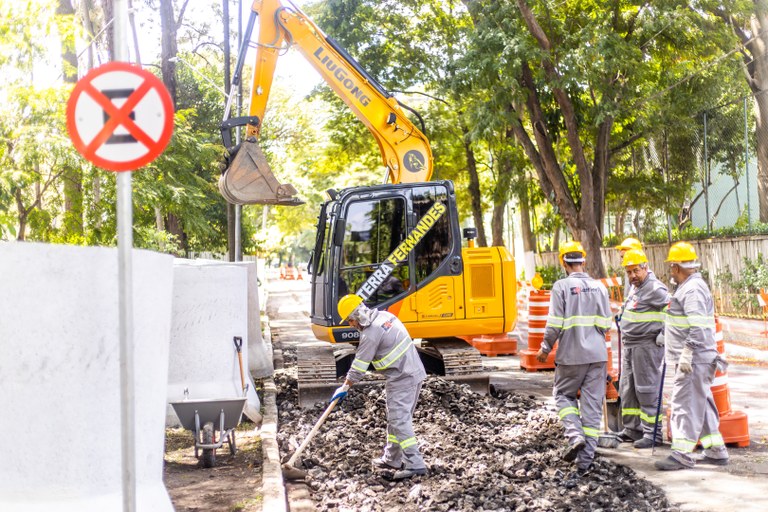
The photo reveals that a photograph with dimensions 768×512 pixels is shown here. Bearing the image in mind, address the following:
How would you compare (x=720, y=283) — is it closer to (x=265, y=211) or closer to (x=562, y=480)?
(x=562, y=480)

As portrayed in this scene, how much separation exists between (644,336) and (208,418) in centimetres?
410

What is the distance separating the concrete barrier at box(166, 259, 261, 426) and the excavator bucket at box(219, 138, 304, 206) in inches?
90.9

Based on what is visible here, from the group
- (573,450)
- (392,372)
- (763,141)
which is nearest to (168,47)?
(392,372)

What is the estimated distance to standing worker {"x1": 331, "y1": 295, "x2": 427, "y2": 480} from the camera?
7828 mm

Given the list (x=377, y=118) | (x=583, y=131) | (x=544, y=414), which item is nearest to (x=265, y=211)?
(x=583, y=131)

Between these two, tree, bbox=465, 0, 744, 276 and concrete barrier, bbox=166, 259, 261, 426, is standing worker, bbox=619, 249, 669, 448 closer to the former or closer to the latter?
concrete barrier, bbox=166, 259, 261, 426

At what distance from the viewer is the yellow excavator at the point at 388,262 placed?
1167 cm

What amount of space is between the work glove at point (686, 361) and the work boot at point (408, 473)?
238 centimetres

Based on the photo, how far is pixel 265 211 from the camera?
209 feet

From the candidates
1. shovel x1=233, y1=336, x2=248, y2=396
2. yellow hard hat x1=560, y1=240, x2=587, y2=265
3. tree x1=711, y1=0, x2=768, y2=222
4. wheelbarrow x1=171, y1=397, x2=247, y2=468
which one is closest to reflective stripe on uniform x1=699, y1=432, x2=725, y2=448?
yellow hard hat x1=560, y1=240, x2=587, y2=265

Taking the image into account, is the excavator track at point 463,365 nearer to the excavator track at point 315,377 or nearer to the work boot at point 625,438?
the excavator track at point 315,377

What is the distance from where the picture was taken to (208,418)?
7.95 meters

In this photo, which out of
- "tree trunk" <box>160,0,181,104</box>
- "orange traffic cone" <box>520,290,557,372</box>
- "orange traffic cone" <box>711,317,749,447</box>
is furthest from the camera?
"tree trunk" <box>160,0,181,104</box>

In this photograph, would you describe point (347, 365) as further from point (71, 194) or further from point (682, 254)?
point (71, 194)
